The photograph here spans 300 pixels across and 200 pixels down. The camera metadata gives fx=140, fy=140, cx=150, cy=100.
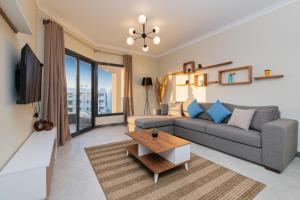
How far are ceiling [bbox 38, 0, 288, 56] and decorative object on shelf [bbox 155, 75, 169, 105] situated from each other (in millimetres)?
1793

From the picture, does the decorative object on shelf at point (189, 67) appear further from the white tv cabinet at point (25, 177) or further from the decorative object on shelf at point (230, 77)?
the white tv cabinet at point (25, 177)

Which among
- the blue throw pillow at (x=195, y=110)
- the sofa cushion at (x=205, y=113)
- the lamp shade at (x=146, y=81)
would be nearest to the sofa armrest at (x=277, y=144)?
the sofa cushion at (x=205, y=113)

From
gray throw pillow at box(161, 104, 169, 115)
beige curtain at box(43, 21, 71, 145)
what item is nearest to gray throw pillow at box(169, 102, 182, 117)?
gray throw pillow at box(161, 104, 169, 115)

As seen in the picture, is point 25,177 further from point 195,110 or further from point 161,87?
point 161,87

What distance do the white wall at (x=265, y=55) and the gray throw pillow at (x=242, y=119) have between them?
55 cm

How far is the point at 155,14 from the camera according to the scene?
2896mm

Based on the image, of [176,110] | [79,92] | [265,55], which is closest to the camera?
[265,55]

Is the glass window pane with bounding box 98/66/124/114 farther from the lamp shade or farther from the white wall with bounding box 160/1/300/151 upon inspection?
the white wall with bounding box 160/1/300/151

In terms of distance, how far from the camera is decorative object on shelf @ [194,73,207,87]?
3.95 m

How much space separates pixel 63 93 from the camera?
308 cm

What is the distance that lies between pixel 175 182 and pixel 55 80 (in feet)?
9.61

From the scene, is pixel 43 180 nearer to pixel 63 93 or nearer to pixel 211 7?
pixel 63 93

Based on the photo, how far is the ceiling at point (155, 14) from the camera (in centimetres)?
255

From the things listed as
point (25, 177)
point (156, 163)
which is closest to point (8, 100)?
point (25, 177)
